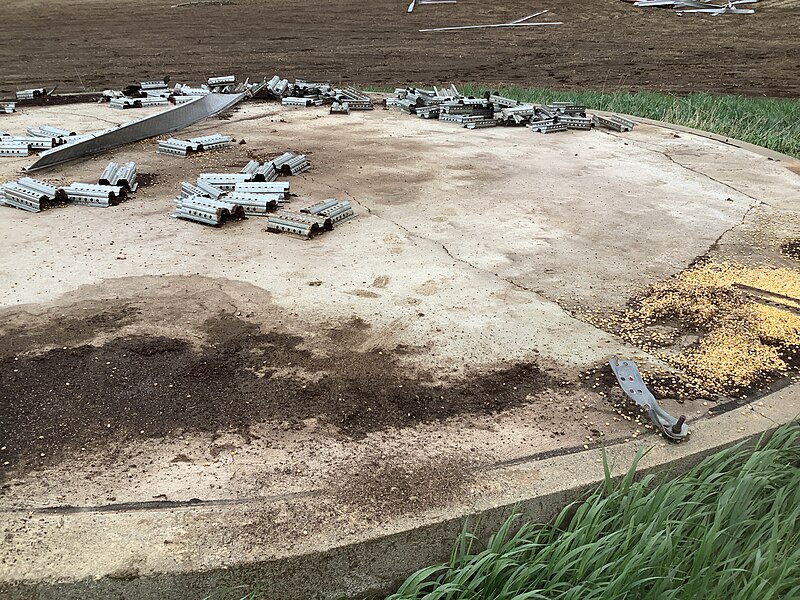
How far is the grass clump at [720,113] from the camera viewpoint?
28.9 feet

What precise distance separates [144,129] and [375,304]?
5.15 m

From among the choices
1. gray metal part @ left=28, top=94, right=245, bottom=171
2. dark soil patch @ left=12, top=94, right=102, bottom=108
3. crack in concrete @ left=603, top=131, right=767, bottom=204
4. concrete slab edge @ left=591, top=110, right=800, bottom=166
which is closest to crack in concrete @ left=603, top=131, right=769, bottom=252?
crack in concrete @ left=603, top=131, right=767, bottom=204

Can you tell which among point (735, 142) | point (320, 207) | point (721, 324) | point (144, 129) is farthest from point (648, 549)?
point (144, 129)

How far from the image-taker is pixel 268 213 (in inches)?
216

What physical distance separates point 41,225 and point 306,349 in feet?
9.58

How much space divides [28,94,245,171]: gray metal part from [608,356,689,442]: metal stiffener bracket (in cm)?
576

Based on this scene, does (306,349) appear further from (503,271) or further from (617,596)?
(617,596)

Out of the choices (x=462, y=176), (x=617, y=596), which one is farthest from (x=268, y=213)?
(x=617, y=596)

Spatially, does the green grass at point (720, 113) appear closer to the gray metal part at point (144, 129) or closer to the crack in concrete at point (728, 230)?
the crack in concrete at point (728, 230)

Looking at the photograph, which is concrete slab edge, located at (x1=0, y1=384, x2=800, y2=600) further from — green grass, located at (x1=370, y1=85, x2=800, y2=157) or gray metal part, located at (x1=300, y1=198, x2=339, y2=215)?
green grass, located at (x1=370, y1=85, x2=800, y2=157)

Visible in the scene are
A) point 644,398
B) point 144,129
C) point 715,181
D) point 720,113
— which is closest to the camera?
point 644,398

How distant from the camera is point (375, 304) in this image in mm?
4043

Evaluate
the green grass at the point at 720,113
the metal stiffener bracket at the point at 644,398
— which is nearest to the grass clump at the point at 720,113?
the green grass at the point at 720,113

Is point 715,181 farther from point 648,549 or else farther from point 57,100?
point 57,100
